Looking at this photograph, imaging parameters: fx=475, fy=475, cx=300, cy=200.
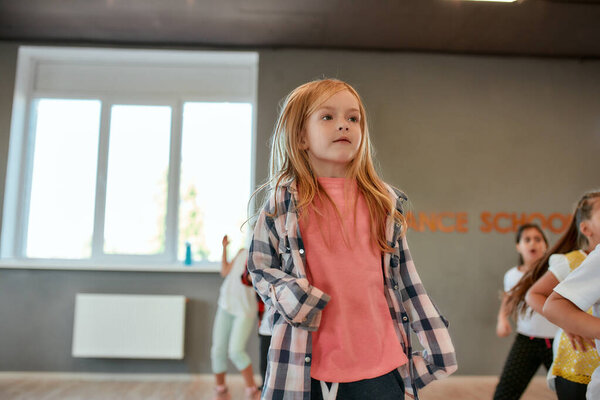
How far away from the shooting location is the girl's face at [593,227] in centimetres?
152

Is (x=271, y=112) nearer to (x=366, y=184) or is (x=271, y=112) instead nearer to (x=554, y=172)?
(x=554, y=172)

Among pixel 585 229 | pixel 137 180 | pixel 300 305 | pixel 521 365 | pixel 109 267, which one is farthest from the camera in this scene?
pixel 137 180

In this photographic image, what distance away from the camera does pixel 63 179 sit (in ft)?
14.0

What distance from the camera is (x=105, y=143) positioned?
14.1ft

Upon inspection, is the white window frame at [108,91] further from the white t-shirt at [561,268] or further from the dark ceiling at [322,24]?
the white t-shirt at [561,268]

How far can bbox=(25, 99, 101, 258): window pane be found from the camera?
4.22m

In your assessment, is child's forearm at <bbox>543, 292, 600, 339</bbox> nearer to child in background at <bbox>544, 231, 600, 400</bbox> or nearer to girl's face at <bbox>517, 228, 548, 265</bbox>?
child in background at <bbox>544, 231, 600, 400</bbox>

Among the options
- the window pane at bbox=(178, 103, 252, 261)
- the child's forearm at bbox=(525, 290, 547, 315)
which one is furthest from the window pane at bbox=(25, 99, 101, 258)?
the child's forearm at bbox=(525, 290, 547, 315)

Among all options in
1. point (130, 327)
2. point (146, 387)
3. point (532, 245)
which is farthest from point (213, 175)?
point (532, 245)

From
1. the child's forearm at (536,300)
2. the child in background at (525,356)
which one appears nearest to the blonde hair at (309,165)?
the child's forearm at (536,300)

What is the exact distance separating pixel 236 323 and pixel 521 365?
5.69ft

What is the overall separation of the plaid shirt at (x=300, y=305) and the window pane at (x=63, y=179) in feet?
11.9

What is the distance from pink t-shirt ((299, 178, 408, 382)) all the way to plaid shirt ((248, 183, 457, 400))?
30mm

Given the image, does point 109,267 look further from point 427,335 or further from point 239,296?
point 427,335
